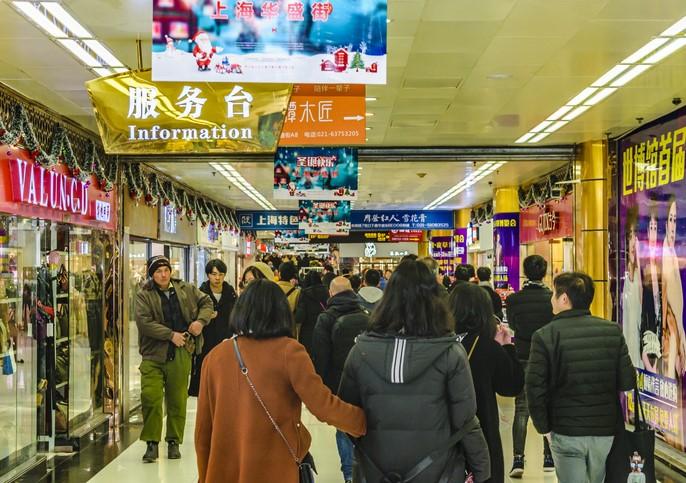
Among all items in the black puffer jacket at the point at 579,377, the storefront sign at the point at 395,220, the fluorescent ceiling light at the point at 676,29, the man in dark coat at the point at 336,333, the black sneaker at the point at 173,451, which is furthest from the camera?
the storefront sign at the point at 395,220

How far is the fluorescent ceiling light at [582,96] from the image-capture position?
6.89 metres

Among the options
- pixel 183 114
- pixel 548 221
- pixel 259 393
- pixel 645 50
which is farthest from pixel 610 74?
pixel 548 221

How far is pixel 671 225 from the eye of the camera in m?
7.51

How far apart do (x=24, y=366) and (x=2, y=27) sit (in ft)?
10.5

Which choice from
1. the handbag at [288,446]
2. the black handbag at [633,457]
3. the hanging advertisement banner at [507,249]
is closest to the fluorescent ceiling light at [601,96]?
the black handbag at [633,457]

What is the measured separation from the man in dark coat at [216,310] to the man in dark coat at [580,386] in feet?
13.7

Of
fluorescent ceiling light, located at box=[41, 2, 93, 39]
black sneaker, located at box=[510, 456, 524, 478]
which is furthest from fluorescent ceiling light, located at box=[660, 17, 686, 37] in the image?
fluorescent ceiling light, located at box=[41, 2, 93, 39]

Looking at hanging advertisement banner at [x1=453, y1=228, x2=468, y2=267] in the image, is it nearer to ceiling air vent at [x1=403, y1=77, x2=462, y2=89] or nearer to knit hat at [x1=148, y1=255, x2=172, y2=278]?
ceiling air vent at [x1=403, y1=77, x2=462, y2=89]

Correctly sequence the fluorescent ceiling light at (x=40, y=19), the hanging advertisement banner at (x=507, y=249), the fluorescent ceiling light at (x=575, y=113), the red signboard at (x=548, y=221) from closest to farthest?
1. the fluorescent ceiling light at (x=40, y=19)
2. the fluorescent ceiling light at (x=575, y=113)
3. the red signboard at (x=548, y=221)
4. the hanging advertisement banner at (x=507, y=249)

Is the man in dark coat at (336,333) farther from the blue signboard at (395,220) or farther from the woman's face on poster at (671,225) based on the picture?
the blue signboard at (395,220)

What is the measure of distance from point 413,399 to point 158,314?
14.2 ft

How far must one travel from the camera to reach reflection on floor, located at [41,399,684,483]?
629 cm

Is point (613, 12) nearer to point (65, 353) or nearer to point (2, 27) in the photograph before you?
point (2, 27)

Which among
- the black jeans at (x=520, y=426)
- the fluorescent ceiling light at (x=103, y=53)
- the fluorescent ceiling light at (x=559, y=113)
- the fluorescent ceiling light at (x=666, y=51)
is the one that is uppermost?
the fluorescent ceiling light at (x=103, y=53)
